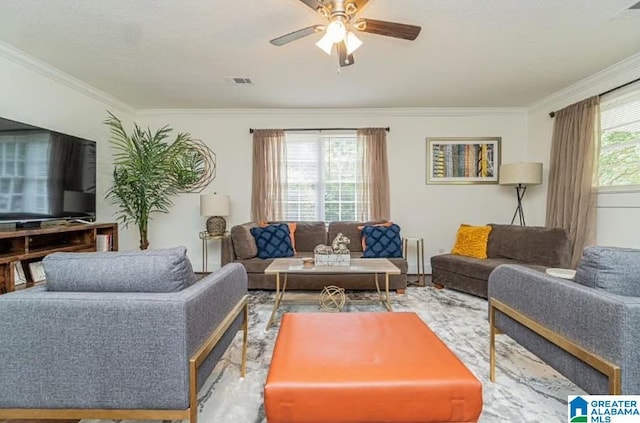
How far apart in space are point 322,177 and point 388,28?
119 inches

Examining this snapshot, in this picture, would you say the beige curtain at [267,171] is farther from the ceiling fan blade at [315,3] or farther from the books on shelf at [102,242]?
the ceiling fan blade at [315,3]

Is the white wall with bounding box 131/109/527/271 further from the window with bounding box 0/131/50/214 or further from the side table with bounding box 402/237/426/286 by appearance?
the window with bounding box 0/131/50/214

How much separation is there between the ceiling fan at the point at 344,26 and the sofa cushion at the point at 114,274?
1.71 m

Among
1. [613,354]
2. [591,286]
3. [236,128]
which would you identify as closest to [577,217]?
[591,286]

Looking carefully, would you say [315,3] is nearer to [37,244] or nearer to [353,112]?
[353,112]

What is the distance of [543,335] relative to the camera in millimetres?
1561

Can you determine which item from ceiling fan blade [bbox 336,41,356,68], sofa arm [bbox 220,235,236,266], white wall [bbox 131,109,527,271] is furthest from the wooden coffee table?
white wall [bbox 131,109,527,271]

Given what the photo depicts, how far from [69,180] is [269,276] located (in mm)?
2342

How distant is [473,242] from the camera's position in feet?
13.9

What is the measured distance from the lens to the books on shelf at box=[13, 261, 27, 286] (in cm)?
A: 267

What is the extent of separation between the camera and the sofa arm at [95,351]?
4.17 feet

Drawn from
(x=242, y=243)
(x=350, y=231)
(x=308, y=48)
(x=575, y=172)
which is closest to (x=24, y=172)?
(x=242, y=243)

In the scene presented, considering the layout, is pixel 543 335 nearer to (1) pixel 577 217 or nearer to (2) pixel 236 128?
(1) pixel 577 217

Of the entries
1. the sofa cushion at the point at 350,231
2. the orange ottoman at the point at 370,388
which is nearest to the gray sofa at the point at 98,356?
the orange ottoman at the point at 370,388
